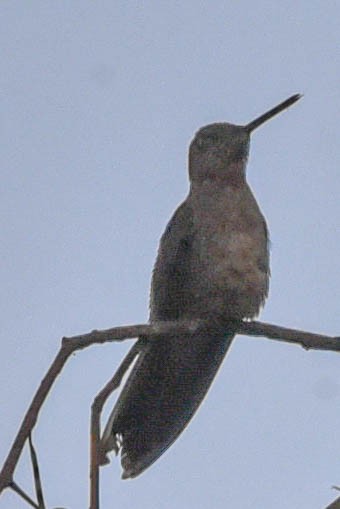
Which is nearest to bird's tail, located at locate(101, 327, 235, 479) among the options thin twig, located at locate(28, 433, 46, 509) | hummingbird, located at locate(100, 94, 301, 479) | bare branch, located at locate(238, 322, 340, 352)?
hummingbird, located at locate(100, 94, 301, 479)

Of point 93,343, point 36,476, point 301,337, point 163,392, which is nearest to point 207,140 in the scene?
point 163,392

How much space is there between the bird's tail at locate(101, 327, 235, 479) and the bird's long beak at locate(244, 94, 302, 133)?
1.33 m

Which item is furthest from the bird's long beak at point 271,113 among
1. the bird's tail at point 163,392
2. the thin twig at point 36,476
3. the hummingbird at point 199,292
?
the thin twig at point 36,476

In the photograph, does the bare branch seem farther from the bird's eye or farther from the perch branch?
the bird's eye

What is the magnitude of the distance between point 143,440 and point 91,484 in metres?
2.43

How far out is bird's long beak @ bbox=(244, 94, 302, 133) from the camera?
5250 mm

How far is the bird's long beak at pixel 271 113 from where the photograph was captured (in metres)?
5.25

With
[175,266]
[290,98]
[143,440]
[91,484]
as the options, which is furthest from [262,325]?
[290,98]

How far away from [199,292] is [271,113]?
1.32m

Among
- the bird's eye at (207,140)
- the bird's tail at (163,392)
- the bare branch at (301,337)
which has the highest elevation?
the bird's eye at (207,140)

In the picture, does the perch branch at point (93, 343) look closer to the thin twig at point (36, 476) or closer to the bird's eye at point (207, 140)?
the thin twig at point (36, 476)

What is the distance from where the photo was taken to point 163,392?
4.88 metres

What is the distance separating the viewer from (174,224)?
554 cm

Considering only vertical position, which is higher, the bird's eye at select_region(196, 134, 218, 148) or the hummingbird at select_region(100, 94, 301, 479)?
the bird's eye at select_region(196, 134, 218, 148)
